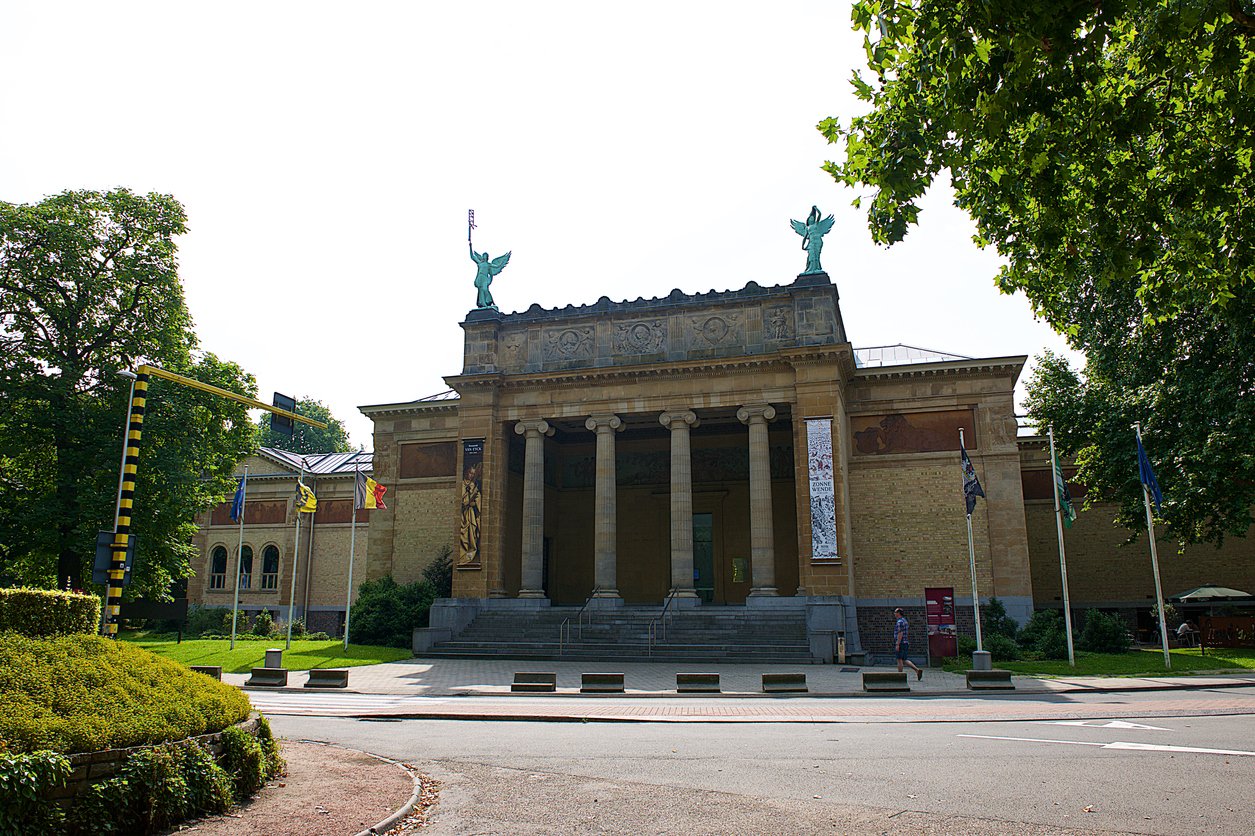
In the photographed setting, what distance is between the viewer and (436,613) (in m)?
35.4

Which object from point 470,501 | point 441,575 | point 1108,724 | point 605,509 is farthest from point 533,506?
point 1108,724

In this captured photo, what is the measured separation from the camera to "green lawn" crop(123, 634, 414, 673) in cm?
3012

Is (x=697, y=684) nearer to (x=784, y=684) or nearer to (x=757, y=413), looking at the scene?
(x=784, y=684)

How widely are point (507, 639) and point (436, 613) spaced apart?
347 cm

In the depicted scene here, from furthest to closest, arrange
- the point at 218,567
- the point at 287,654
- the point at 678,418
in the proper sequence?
the point at 218,567, the point at 678,418, the point at 287,654


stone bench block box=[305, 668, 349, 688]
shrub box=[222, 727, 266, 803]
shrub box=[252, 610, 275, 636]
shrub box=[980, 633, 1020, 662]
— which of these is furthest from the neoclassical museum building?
shrub box=[222, 727, 266, 803]

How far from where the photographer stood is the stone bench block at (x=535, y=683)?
22.6 metres

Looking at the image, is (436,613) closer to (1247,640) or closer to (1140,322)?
(1140,322)

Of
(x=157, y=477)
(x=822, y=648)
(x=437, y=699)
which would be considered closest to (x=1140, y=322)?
(x=822, y=648)

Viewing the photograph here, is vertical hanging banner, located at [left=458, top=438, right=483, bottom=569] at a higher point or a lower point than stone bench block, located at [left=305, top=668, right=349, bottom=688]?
higher

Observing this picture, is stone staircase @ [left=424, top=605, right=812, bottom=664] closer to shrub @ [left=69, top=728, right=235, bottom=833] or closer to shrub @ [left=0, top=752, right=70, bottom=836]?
shrub @ [left=69, top=728, right=235, bottom=833]

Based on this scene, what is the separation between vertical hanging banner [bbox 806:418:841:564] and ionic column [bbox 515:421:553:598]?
11.2m

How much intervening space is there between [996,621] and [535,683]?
66.8 feet

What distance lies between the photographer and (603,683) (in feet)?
73.8
